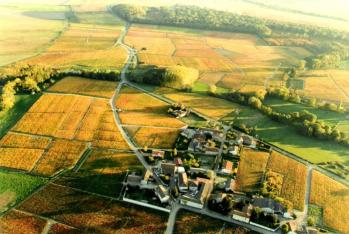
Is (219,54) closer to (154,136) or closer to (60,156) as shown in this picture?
(154,136)

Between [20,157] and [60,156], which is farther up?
[60,156]

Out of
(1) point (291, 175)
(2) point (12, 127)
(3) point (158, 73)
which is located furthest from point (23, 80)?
(1) point (291, 175)

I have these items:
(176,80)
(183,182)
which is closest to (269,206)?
(183,182)

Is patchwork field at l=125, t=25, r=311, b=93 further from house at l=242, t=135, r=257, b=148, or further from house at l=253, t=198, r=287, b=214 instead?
house at l=253, t=198, r=287, b=214

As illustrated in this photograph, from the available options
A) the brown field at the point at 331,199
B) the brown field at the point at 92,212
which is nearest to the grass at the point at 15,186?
the brown field at the point at 92,212

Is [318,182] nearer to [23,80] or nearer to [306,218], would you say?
[306,218]

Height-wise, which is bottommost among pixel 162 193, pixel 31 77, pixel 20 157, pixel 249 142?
pixel 20 157
